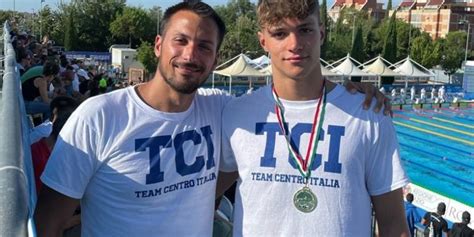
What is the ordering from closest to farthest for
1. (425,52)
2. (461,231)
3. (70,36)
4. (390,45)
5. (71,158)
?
(71,158) < (461,231) < (390,45) < (70,36) < (425,52)

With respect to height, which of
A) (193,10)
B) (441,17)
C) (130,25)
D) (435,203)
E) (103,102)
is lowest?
(435,203)

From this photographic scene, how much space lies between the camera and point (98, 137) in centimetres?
193

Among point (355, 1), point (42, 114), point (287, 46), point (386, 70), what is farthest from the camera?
point (355, 1)

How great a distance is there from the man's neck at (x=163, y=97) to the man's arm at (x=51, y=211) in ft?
1.55

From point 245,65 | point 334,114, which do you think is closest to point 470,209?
point 334,114

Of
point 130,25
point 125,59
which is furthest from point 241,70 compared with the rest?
point 130,25

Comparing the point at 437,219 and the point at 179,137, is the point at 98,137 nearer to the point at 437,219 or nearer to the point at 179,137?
the point at 179,137

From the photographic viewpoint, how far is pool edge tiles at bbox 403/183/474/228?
30.6 ft

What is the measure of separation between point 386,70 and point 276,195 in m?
27.2

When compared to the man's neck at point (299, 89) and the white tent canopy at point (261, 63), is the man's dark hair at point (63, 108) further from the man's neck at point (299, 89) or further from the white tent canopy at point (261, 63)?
the white tent canopy at point (261, 63)

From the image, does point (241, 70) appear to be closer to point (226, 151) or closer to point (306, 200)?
point (226, 151)

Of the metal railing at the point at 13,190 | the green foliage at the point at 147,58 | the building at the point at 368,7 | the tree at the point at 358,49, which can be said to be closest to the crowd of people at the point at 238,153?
the metal railing at the point at 13,190

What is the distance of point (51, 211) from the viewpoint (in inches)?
76.1

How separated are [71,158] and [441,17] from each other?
3258 inches
